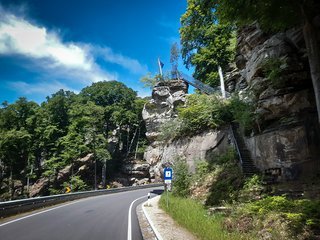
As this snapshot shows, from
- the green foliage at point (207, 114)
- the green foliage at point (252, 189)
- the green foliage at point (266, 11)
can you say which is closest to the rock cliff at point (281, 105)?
the green foliage at point (252, 189)

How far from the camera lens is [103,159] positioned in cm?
4688

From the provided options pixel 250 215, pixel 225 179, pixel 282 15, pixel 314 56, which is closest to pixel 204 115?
pixel 225 179

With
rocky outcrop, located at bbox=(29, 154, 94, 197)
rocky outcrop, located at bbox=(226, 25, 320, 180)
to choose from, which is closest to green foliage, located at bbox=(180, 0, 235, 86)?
rocky outcrop, located at bbox=(226, 25, 320, 180)

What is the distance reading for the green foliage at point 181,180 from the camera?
19.8 meters

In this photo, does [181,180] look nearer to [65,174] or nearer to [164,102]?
[164,102]

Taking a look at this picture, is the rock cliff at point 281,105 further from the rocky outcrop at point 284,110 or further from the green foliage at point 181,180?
the green foliage at point 181,180

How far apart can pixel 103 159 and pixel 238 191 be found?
3570cm

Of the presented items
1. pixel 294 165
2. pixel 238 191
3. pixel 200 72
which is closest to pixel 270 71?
pixel 294 165

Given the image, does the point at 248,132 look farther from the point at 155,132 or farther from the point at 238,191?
the point at 155,132

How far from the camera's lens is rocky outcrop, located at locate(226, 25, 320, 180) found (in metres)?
13.2

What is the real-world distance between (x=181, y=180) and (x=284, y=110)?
928 centimetres

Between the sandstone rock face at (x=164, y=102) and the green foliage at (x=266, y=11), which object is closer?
the green foliage at (x=266, y=11)

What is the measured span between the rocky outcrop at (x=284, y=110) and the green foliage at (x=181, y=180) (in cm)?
541

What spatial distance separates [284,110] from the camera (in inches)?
578
